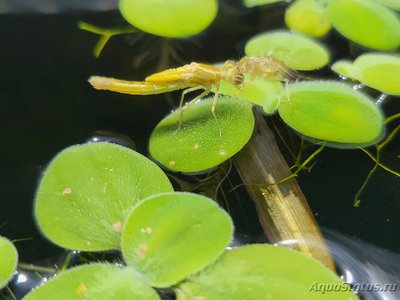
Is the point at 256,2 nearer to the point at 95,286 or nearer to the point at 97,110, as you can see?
the point at 97,110

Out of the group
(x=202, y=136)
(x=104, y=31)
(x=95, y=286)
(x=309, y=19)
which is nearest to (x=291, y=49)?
(x=309, y=19)

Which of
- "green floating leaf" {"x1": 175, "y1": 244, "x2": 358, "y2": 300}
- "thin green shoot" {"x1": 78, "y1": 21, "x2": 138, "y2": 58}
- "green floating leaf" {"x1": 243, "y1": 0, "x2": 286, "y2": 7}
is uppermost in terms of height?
"green floating leaf" {"x1": 243, "y1": 0, "x2": 286, "y2": 7}

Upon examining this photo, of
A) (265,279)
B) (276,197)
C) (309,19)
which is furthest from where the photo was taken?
(309,19)

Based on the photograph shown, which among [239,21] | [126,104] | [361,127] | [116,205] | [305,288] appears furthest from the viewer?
[239,21]

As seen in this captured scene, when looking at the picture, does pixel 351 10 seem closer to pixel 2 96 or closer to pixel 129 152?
pixel 129 152

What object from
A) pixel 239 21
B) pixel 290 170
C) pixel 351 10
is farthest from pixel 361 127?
pixel 239 21

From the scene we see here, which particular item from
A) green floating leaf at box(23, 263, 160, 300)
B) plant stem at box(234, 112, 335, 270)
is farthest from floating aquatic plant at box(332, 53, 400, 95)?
green floating leaf at box(23, 263, 160, 300)

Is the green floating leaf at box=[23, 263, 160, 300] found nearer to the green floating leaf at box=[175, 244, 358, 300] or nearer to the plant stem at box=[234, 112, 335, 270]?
the green floating leaf at box=[175, 244, 358, 300]
